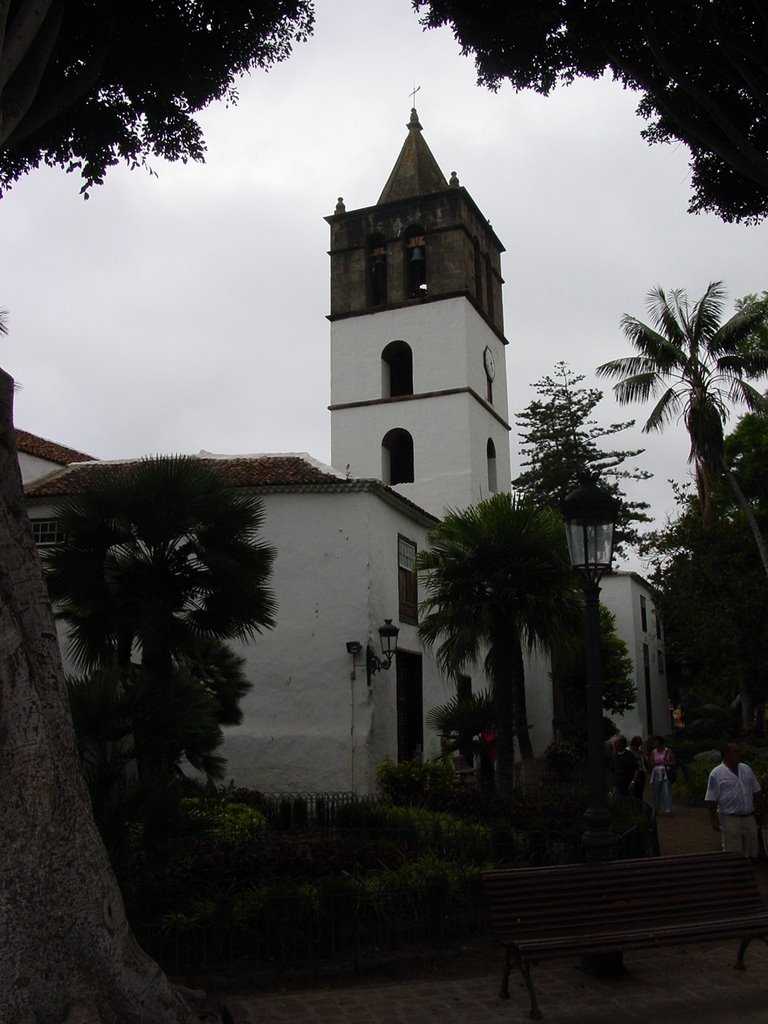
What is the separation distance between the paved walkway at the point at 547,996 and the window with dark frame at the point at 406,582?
501 inches

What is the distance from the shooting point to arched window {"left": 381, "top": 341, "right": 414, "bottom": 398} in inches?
1189

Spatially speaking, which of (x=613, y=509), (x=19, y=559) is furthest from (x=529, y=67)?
(x=19, y=559)

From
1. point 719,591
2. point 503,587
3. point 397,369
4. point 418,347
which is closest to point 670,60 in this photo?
point 503,587

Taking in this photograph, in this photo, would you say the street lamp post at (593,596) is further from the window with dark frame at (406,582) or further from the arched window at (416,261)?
the arched window at (416,261)

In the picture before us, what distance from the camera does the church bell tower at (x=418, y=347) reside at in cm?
2859

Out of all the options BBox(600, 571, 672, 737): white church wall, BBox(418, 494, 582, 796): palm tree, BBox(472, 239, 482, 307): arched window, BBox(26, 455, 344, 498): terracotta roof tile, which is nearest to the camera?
BBox(418, 494, 582, 796): palm tree

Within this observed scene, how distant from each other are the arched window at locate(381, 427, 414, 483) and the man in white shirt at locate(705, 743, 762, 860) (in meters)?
A: 19.9

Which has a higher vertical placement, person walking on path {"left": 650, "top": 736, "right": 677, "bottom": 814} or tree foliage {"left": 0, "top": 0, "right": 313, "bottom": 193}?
tree foliage {"left": 0, "top": 0, "right": 313, "bottom": 193}

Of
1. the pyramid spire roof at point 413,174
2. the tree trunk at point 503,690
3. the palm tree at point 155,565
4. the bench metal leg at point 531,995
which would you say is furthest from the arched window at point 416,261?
the bench metal leg at point 531,995

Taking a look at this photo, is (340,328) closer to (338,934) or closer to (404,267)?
(404,267)

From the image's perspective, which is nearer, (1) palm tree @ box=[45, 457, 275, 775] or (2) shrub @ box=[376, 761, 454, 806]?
(1) palm tree @ box=[45, 457, 275, 775]

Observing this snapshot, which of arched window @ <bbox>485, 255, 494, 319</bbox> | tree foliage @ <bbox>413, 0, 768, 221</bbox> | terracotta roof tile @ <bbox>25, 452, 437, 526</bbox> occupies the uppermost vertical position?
arched window @ <bbox>485, 255, 494, 319</bbox>

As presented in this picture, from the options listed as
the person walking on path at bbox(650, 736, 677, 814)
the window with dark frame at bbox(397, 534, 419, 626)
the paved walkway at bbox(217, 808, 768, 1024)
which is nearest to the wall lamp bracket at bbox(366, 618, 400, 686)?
the window with dark frame at bbox(397, 534, 419, 626)

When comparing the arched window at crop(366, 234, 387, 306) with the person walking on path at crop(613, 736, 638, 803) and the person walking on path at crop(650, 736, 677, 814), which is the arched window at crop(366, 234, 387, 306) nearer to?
the person walking on path at crop(650, 736, 677, 814)
